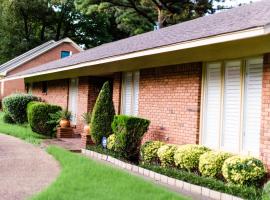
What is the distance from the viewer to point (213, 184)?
8.45 metres

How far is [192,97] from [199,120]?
1.92 feet

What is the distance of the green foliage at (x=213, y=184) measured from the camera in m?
7.71

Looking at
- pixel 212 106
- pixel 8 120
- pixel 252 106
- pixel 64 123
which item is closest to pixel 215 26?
pixel 212 106

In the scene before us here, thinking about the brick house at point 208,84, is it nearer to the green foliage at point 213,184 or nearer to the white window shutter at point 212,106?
the white window shutter at point 212,106

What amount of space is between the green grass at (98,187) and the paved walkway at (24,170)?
0.31 m

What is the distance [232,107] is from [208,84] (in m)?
1.00

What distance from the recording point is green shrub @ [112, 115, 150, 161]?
1162cm

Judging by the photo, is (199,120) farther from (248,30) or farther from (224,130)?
(248,30)

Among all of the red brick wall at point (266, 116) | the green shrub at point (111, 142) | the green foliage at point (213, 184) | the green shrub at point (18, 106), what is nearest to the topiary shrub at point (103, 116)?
the green shrub at point (111, 142)

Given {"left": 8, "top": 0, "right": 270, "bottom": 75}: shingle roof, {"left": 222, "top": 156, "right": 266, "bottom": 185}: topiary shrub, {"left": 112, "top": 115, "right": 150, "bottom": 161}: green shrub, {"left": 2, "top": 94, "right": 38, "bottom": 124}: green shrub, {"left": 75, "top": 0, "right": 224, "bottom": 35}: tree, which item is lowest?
{"left": 222, "top": 156, "right": 266, "bottom": 185}: topiary shrub

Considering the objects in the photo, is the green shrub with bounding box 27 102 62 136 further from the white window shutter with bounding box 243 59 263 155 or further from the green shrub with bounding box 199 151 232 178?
the white window shutter with bounding box 243 59 263 155

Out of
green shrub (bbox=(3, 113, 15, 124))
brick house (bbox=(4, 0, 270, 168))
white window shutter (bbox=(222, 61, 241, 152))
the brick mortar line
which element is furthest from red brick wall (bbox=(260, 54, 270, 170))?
green shrub (bbox=(3, 113, 15, 124))

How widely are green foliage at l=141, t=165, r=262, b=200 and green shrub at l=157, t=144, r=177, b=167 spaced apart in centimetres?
37

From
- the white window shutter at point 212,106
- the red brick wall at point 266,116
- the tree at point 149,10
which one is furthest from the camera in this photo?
the tree at point 149,10
